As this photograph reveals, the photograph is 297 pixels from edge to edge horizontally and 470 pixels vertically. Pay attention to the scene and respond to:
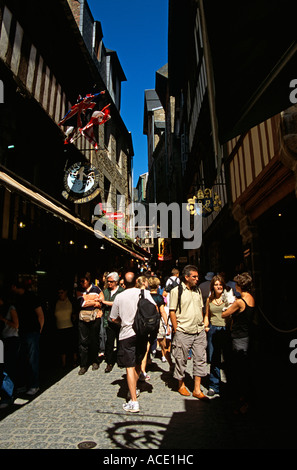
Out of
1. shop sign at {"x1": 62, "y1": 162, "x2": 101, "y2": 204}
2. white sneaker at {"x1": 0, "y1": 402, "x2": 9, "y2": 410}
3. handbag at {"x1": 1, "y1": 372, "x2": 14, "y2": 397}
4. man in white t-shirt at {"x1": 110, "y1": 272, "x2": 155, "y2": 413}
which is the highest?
shop sign at {"x1": 62, "y1": 162, "x2": 101, "y2": 204}

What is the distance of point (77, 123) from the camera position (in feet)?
31.3

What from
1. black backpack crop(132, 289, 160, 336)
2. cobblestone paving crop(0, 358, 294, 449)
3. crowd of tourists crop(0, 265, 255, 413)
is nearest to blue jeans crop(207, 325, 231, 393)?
crowd of tourists crop(0, 265, 255, 413)

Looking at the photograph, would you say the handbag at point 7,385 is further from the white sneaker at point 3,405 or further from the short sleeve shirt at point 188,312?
the short sleeve shirt at point 188,312

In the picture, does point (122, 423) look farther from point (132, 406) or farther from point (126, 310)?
point (126, 310)

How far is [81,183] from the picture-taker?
9430 millimetres

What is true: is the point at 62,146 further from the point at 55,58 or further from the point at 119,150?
the point at 119,150

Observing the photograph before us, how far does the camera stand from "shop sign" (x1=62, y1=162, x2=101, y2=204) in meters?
9.22

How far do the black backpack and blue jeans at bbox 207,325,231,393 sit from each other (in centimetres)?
99

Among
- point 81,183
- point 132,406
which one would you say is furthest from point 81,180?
point 132,406

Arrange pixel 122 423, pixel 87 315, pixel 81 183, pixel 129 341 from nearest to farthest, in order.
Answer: pixel 122 423 < pixel 129 341 < pixel 87 315 < pixel 81 183

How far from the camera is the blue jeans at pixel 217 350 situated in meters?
4.37

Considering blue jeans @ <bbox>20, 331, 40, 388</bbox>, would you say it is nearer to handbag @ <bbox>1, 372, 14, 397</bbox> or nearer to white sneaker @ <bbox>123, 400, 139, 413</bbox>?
handbag @ <bbox>1, 372, 14, 397</bbox>

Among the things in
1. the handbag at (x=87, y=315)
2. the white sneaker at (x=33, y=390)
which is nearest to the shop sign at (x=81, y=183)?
the handbag at (x=87, y=315)

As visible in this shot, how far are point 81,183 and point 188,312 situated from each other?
20.3 feet
